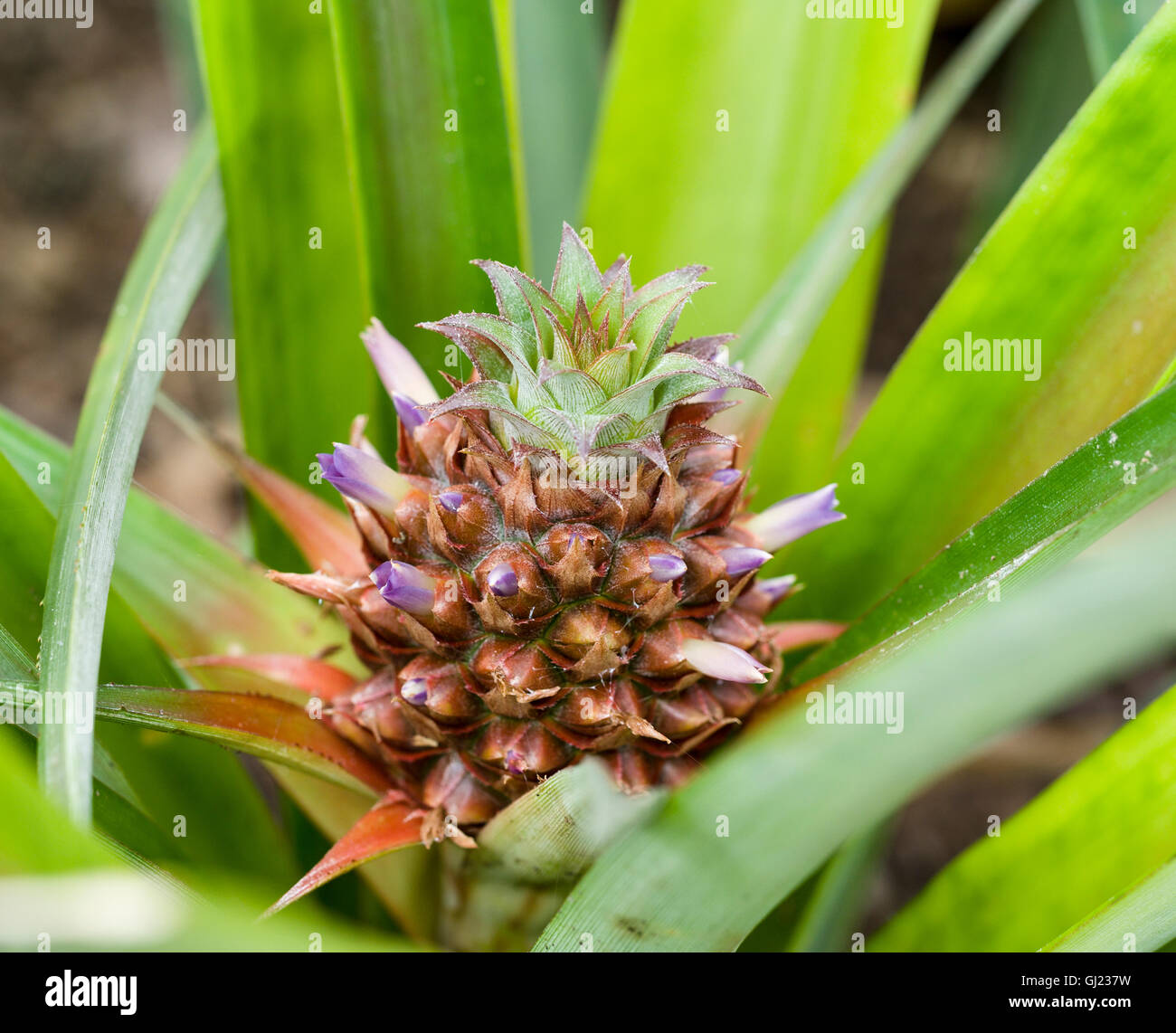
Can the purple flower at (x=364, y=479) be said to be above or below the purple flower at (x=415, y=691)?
above

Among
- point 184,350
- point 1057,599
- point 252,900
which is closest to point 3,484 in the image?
point 252,900

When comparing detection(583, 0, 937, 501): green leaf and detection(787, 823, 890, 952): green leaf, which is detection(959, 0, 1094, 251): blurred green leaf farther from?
detection(787, 823, 890, 952): green leaf

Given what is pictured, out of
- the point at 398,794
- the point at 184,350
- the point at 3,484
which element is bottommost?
the point at 398,794

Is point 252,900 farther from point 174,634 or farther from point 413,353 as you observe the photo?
point 413,353

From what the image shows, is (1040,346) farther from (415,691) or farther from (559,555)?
(415,691)

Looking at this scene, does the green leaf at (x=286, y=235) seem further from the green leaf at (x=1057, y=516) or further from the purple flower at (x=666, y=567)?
the green leaf at (x=1057, y=516)

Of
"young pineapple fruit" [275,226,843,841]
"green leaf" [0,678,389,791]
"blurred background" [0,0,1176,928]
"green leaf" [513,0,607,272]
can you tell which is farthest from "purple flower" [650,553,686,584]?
"blurred background" [0,0,1176,928]

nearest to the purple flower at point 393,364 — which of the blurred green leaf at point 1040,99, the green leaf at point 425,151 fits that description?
the green leaf at point 425,151
